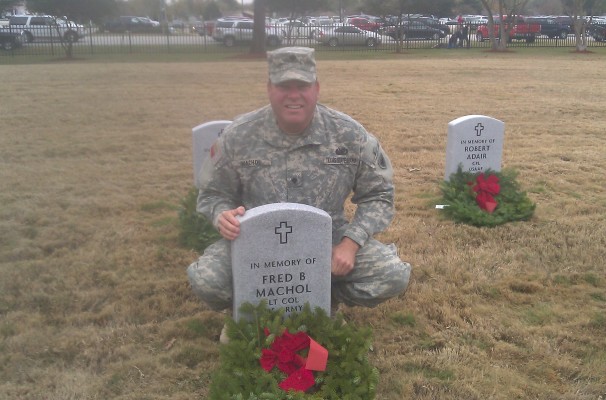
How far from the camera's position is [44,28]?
25297mm

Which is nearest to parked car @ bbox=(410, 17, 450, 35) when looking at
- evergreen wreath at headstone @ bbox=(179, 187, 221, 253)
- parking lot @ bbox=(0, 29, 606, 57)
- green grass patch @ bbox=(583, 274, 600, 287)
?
parking lot @ bbox=(0, 29, 606, 57)

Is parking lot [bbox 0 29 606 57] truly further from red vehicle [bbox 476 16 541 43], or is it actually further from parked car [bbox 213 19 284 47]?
red vehicle [bbox 476 16 541 43]

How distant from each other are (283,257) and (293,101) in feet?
2.31

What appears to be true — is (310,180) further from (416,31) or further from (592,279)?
(416,31)

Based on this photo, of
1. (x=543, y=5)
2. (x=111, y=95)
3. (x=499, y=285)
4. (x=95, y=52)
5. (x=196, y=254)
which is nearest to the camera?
(x=499, y=285)

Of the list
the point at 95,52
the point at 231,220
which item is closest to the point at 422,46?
the point at 95,52

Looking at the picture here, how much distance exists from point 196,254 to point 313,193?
5.48 ft

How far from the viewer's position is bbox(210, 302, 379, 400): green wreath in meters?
2.54

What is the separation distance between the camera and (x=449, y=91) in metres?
13.9

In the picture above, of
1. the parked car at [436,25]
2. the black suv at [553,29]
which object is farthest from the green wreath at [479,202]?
the black suv at [553,29]

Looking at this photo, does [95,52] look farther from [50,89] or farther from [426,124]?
[426,124]

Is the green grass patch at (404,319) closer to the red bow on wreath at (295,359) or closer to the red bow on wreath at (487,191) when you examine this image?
the red bow on wreath at (295,359)

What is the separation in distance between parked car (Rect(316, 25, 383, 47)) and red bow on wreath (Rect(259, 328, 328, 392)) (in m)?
28.5

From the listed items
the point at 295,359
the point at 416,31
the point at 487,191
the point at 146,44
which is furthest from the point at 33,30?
the point at 295,359
